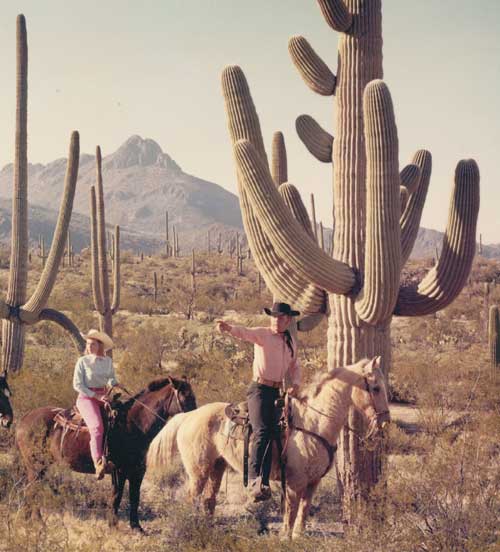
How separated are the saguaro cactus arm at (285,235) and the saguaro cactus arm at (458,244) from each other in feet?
3.21

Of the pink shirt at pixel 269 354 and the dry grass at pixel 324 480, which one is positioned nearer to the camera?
the dry grass at pixel 324 480

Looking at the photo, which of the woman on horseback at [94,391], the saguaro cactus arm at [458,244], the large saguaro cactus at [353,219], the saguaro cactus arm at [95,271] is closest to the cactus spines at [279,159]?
the large saguaro cactus at [353,219]

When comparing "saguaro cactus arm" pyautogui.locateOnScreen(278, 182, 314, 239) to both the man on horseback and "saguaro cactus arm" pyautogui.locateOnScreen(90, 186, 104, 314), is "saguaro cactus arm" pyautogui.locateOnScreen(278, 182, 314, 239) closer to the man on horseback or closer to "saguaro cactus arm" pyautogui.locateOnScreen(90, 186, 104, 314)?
the man on horseback

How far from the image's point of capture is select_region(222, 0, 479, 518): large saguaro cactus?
26.6 feet

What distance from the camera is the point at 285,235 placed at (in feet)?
28.0

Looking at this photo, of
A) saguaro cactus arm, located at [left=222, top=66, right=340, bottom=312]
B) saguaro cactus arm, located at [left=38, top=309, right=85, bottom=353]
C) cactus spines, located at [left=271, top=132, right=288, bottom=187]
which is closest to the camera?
saguaro cactus arm, located at [left=222, top=66, right=340, bottom=312]

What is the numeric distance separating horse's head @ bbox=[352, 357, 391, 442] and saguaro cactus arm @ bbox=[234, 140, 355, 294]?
1786mm

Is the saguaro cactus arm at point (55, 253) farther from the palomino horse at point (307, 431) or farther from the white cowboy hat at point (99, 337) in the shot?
the palomino horse at point (307, 431)

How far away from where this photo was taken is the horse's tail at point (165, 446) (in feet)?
25.0

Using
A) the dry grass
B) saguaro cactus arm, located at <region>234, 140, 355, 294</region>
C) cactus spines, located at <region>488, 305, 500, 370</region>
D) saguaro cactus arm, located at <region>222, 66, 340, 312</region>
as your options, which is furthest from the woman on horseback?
cactus spines, located at <region>488, 305, 500, 370</region>

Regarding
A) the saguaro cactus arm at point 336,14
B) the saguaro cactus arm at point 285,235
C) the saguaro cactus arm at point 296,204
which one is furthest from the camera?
the saguaro cactus arm at point 296,204

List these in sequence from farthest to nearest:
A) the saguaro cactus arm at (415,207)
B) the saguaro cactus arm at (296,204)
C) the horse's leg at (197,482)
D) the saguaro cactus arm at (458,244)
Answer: the saguaro cactus arm at (296,204) < the saguaro cactus arm at (415,207) < the saguaro cactus arm at (458,244) < the horse's leg at (197,482)

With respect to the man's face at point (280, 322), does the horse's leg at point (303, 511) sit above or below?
→ below

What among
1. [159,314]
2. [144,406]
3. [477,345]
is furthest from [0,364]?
[159,314]
